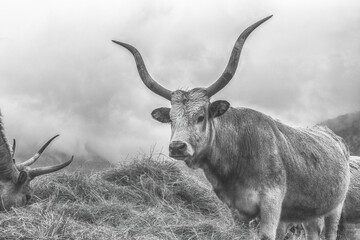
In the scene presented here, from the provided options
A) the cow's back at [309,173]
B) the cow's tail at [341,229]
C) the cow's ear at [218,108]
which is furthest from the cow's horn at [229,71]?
the cow's tail at [341,229]

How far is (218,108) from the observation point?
725 centimetres

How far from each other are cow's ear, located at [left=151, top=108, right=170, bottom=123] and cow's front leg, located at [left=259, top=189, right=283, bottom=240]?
163 cm

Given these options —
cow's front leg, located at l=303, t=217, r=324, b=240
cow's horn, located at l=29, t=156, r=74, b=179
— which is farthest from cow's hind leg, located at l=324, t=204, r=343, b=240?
Result: cow's horn, located at l=29, t=156, r=74, b=179

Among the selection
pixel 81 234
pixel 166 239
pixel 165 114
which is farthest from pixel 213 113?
pixel 81 234

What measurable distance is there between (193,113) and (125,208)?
6.93 feet

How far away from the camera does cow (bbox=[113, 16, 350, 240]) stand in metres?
7.14

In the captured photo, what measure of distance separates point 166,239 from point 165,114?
170cm

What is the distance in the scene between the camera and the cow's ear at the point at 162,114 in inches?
295

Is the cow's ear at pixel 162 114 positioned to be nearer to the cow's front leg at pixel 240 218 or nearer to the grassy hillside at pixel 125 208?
the grassy hillside at pixel 125 208

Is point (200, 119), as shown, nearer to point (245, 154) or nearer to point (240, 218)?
point (245, 154)

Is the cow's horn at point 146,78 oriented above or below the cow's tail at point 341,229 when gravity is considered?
above

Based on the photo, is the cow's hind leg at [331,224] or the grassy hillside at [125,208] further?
the cow's hind leg at [331,224]

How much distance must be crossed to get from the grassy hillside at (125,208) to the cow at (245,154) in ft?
1.82

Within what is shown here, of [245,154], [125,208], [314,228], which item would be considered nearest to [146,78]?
[245,154]
